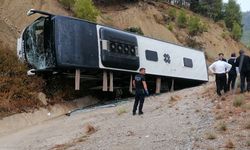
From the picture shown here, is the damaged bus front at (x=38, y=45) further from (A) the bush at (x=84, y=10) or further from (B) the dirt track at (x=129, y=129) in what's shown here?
(A) the bush at (x=84, y=10)

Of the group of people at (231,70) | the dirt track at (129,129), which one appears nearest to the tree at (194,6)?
the dirt track at (129,129)

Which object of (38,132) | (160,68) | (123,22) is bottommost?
(38,132)

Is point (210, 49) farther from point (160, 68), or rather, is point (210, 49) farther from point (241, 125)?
point (241, 125)

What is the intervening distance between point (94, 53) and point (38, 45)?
2777mm

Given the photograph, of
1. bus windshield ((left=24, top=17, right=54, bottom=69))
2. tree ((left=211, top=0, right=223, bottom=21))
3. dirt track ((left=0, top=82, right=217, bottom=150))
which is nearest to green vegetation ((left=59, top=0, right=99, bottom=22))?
bus windshield ((left=24, top=17, right=54, bottom=69))

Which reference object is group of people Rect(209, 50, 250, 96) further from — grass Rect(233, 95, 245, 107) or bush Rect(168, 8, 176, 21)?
bush Rect(168, 8, 176, 21)

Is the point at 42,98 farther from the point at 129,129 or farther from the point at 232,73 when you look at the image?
the point at 129,129

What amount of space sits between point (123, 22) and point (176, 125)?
123 feet

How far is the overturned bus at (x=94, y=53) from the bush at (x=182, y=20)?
103 ft

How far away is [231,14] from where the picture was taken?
267 feet

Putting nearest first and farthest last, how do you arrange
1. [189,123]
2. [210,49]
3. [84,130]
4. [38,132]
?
[189,123]
[84,130]
[38,132]
[210,49]

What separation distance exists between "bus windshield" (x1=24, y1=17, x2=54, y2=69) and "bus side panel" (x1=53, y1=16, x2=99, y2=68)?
68cm

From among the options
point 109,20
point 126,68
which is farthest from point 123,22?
point 126,68

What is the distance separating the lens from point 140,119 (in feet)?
60.8
